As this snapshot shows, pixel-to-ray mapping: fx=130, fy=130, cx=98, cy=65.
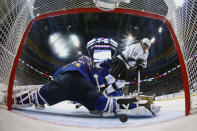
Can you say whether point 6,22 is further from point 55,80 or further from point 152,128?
point 152,128

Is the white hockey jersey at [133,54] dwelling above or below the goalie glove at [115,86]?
above

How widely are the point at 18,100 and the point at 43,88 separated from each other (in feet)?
0.43

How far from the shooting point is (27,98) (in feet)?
1.93

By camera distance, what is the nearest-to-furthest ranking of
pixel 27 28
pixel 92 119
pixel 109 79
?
pixel 92 119 < pixel 27 28 < pixel 109 79

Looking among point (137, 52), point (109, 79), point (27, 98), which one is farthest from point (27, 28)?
point (137, 52)

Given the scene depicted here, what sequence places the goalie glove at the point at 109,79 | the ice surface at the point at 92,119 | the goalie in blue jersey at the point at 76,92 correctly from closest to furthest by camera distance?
the ice surface at the point at 92,119 < the goalie in blue jersey at the point at 76,92 < the goalie glove at the point at 109,79

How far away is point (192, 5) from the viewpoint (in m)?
0.52

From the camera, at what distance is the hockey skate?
0.57 metres

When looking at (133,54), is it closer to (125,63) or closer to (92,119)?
(125,63)

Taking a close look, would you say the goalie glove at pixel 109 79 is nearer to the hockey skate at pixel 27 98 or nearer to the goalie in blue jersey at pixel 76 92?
the goalie in blue jersey at pixel 76 92

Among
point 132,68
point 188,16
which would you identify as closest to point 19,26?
point 132,68

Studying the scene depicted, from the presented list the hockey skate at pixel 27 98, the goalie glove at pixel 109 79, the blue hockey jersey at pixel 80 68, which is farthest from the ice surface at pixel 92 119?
the goalie glove at pixel 109 79

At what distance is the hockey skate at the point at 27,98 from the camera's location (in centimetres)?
57

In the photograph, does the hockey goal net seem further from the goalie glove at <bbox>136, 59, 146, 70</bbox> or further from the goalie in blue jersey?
the goalie glove at <bbox>136, 59, 146, 70</bbox>
